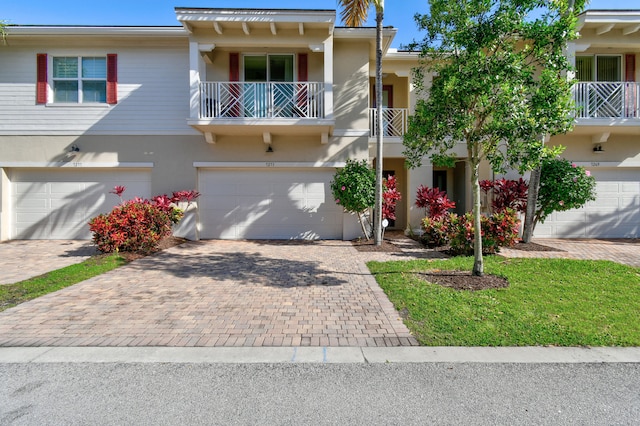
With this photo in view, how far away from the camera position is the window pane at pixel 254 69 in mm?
11688

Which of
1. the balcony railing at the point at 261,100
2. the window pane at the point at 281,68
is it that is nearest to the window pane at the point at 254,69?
the window pane at the point at 281,68

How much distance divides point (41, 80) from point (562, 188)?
1608 cm

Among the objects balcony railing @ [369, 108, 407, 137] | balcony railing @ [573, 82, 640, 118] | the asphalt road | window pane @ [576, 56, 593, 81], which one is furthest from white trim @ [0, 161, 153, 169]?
window pane @ [576, 56, 593, 81]

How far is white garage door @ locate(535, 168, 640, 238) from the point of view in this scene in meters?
11.7

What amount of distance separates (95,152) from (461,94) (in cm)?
1115

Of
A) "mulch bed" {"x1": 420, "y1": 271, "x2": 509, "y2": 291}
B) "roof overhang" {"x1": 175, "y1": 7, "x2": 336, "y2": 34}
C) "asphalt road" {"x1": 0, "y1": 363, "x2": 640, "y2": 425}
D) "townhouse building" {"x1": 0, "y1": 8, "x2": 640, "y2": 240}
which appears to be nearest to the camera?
"asphalt road" {"x1": 0, "y1": 363, "x2": 640, "y2": 425}

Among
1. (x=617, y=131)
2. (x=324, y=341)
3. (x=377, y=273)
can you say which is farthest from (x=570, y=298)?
(x=617, y=131)

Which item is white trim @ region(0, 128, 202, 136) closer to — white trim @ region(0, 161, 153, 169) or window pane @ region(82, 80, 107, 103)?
white trim @ region(0, 161, 153, 169)

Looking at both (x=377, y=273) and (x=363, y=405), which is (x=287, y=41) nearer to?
(x=377, y=273)

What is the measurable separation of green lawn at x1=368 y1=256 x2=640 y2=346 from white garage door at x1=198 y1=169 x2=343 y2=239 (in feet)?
15.6

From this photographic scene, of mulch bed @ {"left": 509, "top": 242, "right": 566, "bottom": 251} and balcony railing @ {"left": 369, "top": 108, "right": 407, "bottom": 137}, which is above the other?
balcony railing @ {"left": 369, "top": 108, "right": 407, "bottom": 137}

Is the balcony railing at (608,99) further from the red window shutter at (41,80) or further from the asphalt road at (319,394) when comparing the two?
the red window shutter at (41,80)

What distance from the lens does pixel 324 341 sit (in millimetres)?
3902

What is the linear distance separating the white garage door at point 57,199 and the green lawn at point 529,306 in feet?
32.0
